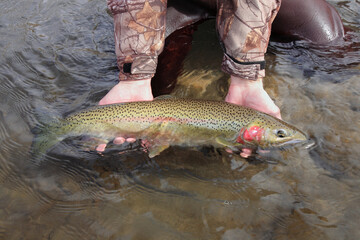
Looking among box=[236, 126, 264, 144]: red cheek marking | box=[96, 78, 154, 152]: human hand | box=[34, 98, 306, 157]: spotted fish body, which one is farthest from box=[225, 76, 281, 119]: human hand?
box=[96, 78, 154, 152]: human hand

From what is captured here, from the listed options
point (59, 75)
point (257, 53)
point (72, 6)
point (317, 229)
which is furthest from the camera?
point (72, 6)

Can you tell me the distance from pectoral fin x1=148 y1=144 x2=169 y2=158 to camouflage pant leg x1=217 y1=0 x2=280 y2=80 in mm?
930

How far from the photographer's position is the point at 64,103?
300 cm

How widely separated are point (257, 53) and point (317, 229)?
1497 millimetres

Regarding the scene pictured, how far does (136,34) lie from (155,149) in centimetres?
101

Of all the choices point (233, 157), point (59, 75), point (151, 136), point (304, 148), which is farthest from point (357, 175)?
point (59, 75)

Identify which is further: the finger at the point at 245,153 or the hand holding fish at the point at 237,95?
the hand holding fish at the point at 237,95

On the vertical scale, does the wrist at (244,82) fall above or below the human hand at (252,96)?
above

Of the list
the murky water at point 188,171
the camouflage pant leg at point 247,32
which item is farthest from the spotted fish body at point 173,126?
the camouflage pant leg at point 247,32

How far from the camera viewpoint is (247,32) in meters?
2.67

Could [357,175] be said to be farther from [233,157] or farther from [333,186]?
[233,157]

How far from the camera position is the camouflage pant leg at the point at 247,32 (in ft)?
8.67

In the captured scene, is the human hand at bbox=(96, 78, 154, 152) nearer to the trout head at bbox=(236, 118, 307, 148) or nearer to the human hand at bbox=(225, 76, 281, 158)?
the human hand at bbox=(225, 76, 281, 158)

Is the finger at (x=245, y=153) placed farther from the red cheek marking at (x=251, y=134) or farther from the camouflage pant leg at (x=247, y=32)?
the camouflage pant leg at (x=247, y=32)
